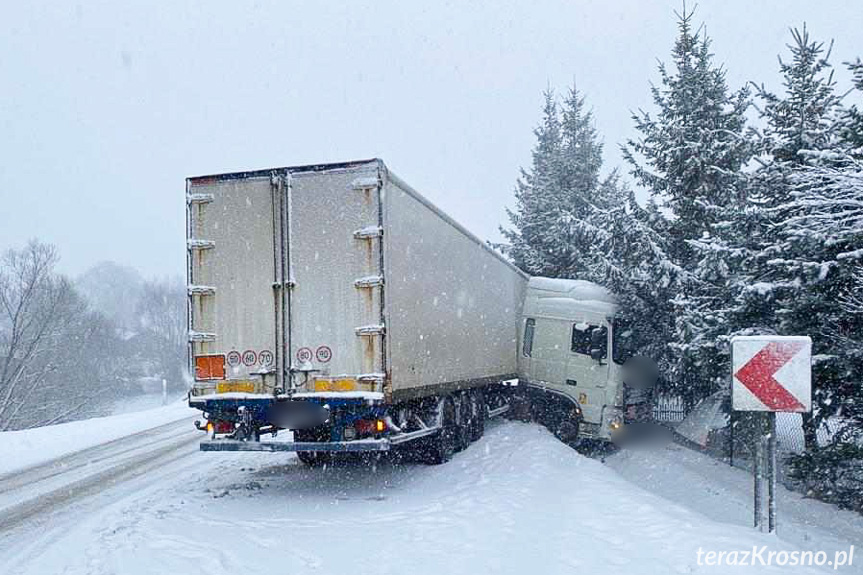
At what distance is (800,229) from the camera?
31.1 feet

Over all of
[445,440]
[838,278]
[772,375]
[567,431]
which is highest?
[838,278]

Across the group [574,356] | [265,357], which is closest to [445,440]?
[265,357]

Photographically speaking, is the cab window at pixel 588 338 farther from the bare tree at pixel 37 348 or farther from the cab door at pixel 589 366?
the bare tree at pixel 37 348

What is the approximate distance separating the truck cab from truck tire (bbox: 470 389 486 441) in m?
1.93

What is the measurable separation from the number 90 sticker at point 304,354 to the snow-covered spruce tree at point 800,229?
5.98 metres

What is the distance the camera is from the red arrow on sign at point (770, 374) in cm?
648

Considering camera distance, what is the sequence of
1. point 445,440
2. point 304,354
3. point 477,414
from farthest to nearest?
1. point 477,414
2. point 445,440
3. point 304,354

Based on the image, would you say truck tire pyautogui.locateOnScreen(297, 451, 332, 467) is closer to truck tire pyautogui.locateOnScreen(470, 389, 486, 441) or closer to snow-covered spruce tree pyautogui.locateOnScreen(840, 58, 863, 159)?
truck tire pyautogui.locateOnScreen(470, 389, 486, 441)

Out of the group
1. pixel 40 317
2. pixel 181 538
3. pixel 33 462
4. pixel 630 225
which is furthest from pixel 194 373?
pixel 40 317

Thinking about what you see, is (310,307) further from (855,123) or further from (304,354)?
(855,123)

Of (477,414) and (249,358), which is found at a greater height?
(249,358)

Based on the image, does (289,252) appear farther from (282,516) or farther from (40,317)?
(40,317)

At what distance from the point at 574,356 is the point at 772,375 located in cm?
866

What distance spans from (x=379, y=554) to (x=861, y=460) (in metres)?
7.45
